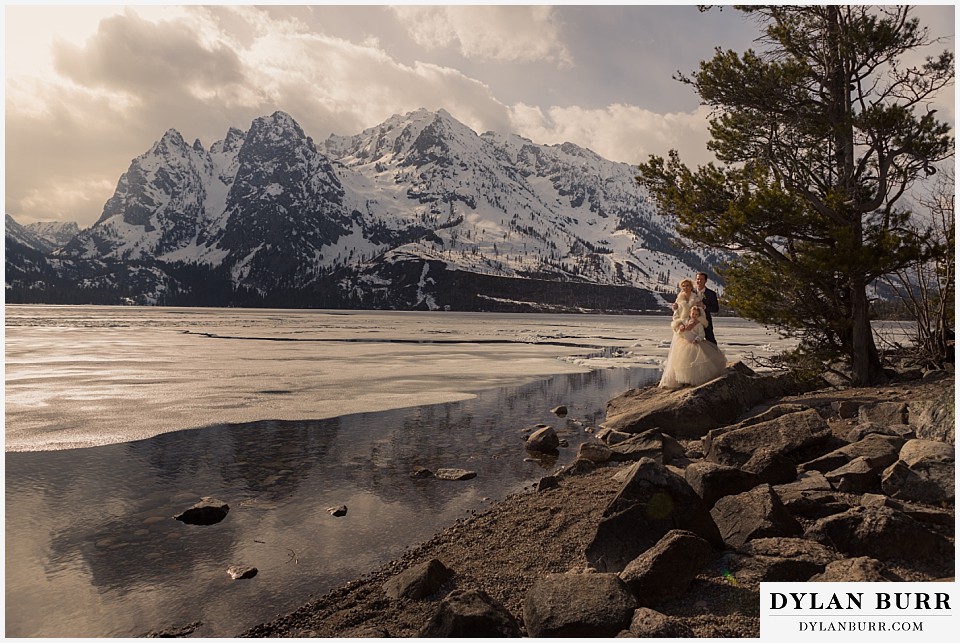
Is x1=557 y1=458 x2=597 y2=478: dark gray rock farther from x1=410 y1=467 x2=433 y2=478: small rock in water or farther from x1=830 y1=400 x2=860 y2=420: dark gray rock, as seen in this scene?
x1=830 y1=400 x2=860 y2=420: dark gray rock

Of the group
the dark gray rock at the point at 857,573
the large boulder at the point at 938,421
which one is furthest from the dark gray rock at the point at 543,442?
the dark gray rock at the point at 857,573

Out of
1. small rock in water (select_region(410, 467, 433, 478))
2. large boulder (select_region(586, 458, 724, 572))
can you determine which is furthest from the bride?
large boulder (select_region(586, 458, 724, 572))

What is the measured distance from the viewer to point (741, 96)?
17250mm

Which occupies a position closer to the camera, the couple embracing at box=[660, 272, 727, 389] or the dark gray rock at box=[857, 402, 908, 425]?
the dark gray rock at box=[857, 402, 908, 425]

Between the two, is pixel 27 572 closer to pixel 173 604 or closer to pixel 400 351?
pixel 173 604

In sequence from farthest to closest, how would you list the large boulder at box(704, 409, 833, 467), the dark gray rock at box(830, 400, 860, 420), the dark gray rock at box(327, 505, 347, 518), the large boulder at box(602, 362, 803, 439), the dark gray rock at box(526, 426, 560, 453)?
the large boulder at box(602, 362, 803, 439)
the dark gray rock at box(526, 426, 560, 453)
the dark gray rock at box(830, 400, 860, 420)
the large boulder at box(704, 409, 833, 467)
the dark gray rock at box(327, 505, 347, 518)

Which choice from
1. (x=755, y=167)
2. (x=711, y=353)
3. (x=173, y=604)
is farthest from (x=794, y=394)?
(x=173, y=604)

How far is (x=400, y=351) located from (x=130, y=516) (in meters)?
37.8

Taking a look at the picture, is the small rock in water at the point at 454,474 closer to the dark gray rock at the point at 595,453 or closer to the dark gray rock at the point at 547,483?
the dark gray rock at the point at 547,483

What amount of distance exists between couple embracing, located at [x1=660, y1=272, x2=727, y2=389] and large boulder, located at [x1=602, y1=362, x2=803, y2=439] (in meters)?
0.59

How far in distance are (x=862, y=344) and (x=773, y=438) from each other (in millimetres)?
9158

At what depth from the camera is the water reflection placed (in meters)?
7.16

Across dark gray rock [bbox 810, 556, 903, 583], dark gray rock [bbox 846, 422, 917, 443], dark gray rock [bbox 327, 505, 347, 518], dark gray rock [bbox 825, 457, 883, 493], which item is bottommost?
dark gray rock [bbox 327, 505, 347, 518]

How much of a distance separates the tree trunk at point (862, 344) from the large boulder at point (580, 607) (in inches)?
607
